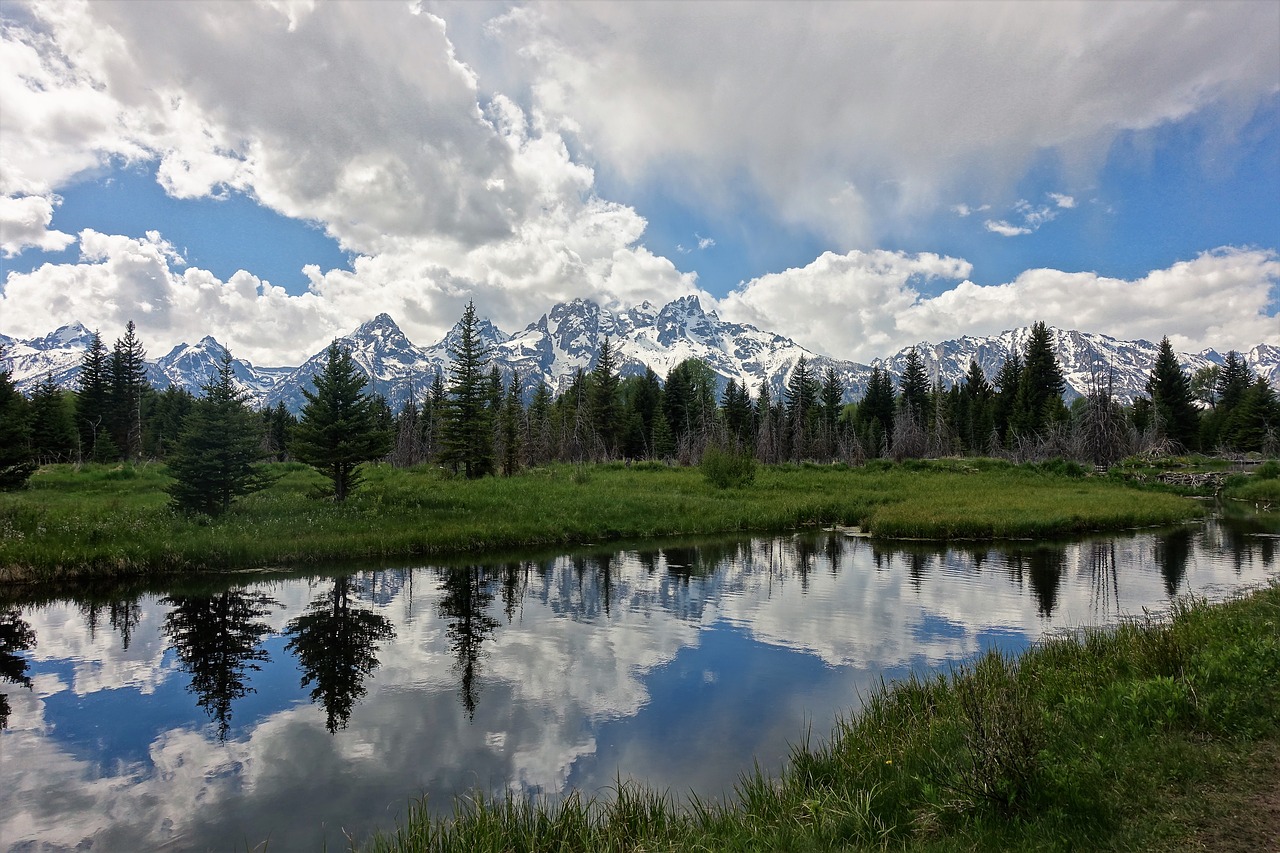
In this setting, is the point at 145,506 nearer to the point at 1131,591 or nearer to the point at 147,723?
the point at 147,723

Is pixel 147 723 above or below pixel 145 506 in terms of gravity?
below

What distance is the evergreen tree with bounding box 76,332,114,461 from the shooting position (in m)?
73.4

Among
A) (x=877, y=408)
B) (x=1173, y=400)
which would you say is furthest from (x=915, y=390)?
(x=1173, y=400)

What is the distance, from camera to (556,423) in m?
92.3

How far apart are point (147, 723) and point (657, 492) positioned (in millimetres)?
30138

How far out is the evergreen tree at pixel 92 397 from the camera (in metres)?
73.4

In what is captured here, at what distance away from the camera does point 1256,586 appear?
1802cm

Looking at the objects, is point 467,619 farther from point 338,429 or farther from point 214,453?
point 338,429

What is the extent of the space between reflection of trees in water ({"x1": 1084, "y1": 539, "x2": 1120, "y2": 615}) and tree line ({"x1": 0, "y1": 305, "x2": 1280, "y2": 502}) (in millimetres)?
22530

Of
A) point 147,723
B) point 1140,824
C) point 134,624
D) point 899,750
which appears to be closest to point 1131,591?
point 899,750

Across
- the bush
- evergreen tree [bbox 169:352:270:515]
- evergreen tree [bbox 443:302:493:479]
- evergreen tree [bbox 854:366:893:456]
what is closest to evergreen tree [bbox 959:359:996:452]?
evergreen tree [bbox 854:366:893:456]

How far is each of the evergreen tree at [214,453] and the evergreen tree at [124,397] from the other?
208 ft

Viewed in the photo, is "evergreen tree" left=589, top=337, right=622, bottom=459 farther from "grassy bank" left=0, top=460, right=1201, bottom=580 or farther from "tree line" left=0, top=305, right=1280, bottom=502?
"grassy bank" left=0, top=460, right=1201, bottom=580

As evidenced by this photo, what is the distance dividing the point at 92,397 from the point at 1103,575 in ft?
319
